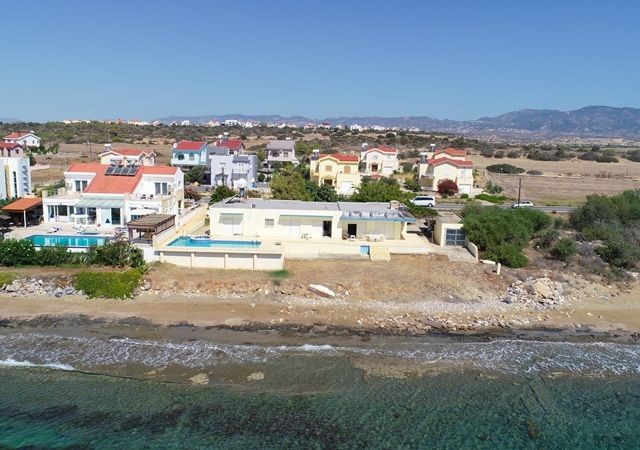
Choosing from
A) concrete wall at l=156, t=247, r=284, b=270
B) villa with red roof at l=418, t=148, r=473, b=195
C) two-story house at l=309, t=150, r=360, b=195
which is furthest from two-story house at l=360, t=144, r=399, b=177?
concrete wall at l=156, t=247, r=284, b=270

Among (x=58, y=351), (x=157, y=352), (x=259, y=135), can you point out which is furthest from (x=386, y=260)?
(x=259, y=135)

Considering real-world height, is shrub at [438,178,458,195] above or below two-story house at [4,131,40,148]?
below

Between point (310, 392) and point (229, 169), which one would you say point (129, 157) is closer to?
point (229, 169)

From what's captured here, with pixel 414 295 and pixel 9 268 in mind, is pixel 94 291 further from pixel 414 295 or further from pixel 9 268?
pixel 414 295

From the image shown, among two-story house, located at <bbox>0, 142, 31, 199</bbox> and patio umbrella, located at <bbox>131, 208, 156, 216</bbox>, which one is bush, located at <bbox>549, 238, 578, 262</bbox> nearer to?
patio umbrella, located at <bbox>131, 208, 156, 216</bbox>

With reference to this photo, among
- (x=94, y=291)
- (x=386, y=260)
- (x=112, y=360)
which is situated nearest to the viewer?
(x=112, y=360)

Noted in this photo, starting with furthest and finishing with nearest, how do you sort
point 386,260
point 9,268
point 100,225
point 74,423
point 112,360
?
point 100,225, point 386,260, point 9,268, point 112,360, point 74,423

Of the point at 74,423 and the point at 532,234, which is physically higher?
the point at 532,234
